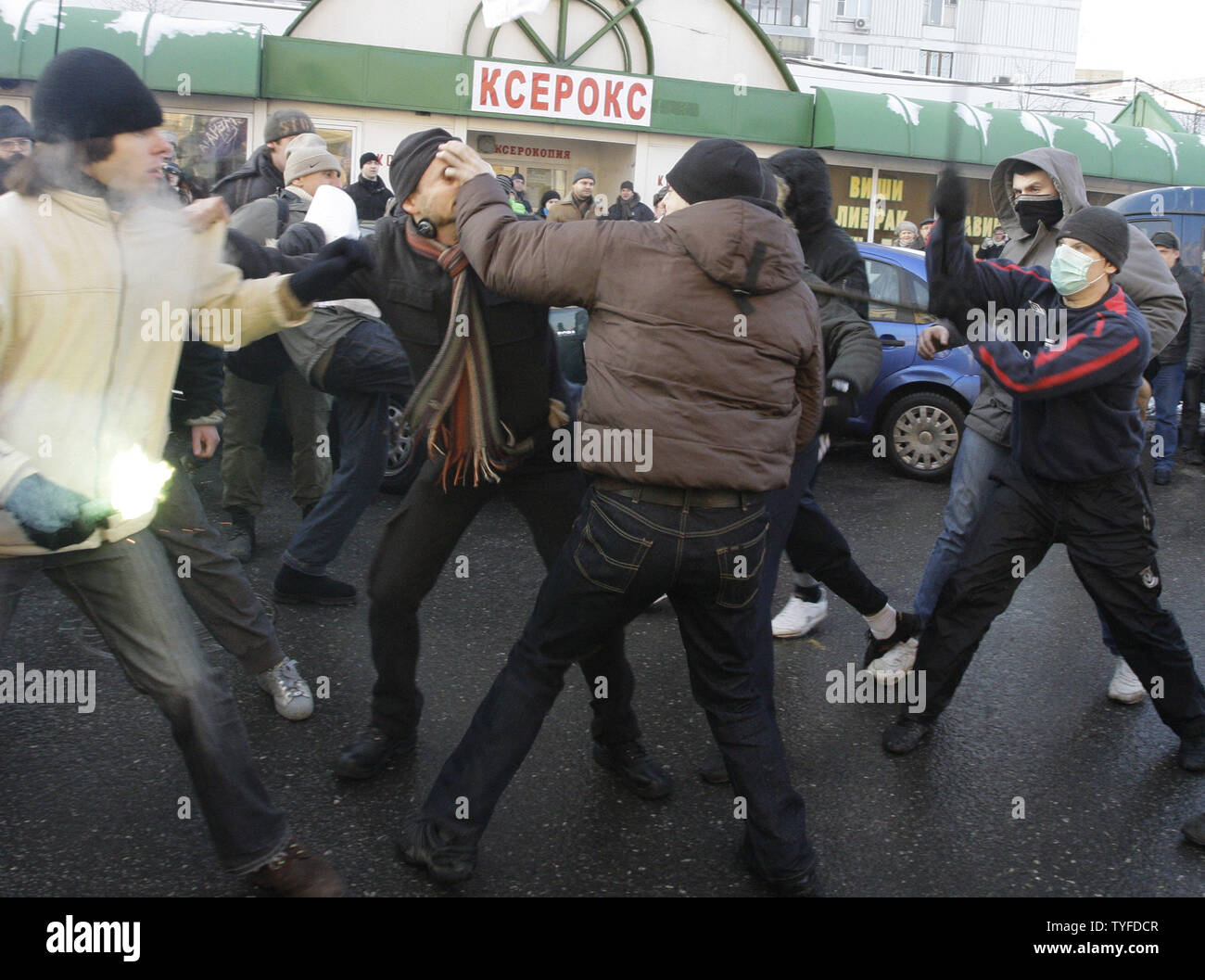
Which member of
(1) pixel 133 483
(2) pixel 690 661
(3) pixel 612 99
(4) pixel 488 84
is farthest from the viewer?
(3) pixel 612 99

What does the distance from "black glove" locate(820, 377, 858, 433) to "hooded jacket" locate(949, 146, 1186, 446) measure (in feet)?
2.99

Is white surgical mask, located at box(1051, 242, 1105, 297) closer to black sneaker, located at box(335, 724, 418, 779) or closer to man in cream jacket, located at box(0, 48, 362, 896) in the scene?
man in cream jacket, located at box(0, 48, 362, 896)

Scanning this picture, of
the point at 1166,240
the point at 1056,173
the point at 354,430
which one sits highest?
the point at 1056,173

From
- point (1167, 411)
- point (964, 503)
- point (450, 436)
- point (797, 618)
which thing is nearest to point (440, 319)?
point (450, 436)

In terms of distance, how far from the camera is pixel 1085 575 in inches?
149

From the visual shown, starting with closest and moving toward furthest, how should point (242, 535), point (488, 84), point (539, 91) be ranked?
1. point (242, 535)
2. point (488, 84)
3. point (539, 91)

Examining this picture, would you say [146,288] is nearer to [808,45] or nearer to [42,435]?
[42,435]

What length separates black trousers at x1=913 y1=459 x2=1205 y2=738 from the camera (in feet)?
12.2

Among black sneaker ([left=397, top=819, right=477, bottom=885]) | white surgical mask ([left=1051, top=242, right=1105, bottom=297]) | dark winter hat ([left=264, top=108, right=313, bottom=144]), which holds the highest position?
dark winter hat ([left=264, top=108, right=313, bottom=144])

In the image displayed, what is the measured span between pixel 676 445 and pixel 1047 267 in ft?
7.23

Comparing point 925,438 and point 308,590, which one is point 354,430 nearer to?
point 308,590

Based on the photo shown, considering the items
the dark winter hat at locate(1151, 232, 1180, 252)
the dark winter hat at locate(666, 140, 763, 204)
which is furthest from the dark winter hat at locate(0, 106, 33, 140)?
the dark winter hat at locate(1151, 232, 1180, 252)

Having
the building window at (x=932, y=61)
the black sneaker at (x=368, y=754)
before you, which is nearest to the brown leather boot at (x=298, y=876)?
the black sneaker at (x=368, y=754)

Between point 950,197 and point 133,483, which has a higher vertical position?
point 950,197
